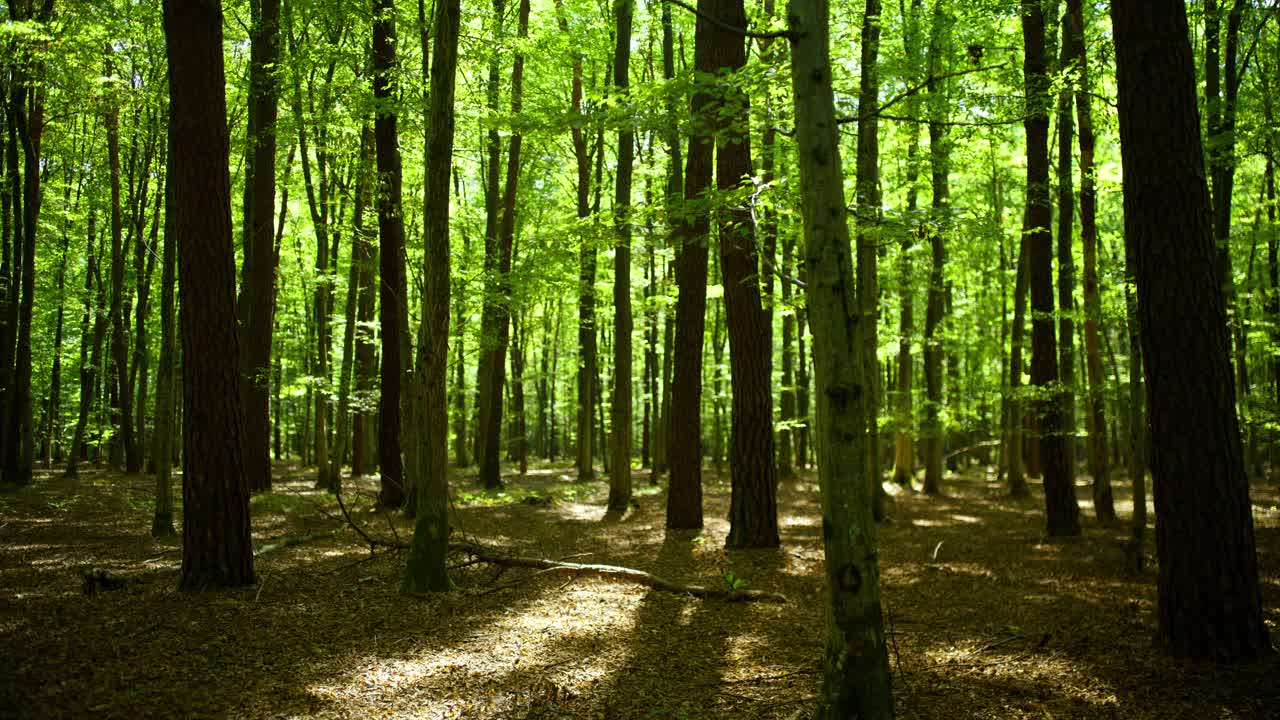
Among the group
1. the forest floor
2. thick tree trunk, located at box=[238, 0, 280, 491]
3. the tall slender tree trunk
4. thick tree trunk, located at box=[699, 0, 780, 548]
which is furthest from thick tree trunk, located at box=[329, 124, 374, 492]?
the tall slender tree trunk

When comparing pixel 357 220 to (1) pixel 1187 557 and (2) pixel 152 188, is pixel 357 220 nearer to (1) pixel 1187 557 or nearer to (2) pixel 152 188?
(2) pixel 152 188

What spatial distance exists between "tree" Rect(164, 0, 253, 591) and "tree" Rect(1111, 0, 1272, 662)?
7712 mm

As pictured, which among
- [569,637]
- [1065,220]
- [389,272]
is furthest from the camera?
[389,272]

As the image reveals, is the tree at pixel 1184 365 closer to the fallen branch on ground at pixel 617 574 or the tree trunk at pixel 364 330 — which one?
the fallen branch on ground at pixel 617 574

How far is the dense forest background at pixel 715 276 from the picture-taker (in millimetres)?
4988

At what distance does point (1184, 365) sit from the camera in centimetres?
501

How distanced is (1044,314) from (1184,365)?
21.2ft

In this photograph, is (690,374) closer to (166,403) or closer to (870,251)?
(870,251)

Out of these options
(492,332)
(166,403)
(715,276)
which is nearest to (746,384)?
(166,403)

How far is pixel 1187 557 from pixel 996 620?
2283mm

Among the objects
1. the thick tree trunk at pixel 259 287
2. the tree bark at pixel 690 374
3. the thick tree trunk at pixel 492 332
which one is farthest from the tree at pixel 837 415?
the thick tree trunk at pixel 259 287

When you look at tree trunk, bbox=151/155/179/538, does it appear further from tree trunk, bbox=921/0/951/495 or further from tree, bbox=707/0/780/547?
tree trunk, bbox=921/0/951/495

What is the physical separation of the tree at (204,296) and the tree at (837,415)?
574cm

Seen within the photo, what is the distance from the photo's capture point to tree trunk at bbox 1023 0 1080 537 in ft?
36.7
